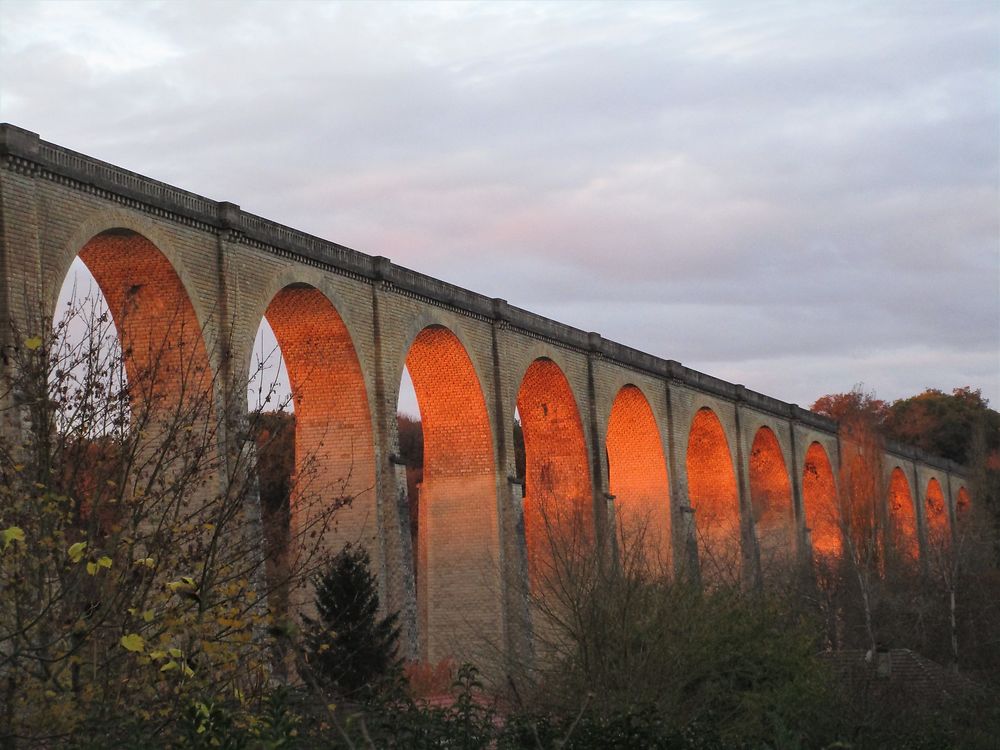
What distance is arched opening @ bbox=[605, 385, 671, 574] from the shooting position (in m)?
39.7

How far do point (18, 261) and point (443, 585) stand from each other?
13820 mm

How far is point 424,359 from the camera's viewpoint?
102ft

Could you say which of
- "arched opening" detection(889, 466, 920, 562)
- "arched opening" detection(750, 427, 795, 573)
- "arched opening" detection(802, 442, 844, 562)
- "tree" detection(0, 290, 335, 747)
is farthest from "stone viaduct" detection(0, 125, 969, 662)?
"arched opening" detection(889, 466, 920, 562)

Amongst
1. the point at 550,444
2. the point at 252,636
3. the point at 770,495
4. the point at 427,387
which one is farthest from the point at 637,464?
the point at 252,636

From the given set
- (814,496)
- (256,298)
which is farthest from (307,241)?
(814,496)

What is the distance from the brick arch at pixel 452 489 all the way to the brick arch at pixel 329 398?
389 centimetres

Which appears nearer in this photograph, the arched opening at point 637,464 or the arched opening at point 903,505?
the arched opening at point 637,464

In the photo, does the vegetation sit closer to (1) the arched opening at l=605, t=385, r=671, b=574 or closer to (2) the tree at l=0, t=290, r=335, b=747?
(2) the tree at l=0, t=290, r=335, b=747

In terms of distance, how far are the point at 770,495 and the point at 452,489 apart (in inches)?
850

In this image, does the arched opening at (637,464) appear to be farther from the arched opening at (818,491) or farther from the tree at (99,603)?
the tree at (99,603)

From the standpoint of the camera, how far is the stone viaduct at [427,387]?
68.6 ft

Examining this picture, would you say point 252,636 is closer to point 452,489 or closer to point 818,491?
point 452,489

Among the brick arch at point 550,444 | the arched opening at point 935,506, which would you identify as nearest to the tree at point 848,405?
the arched opening at point 935,506

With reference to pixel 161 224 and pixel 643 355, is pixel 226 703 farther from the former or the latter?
pixel 643 355
